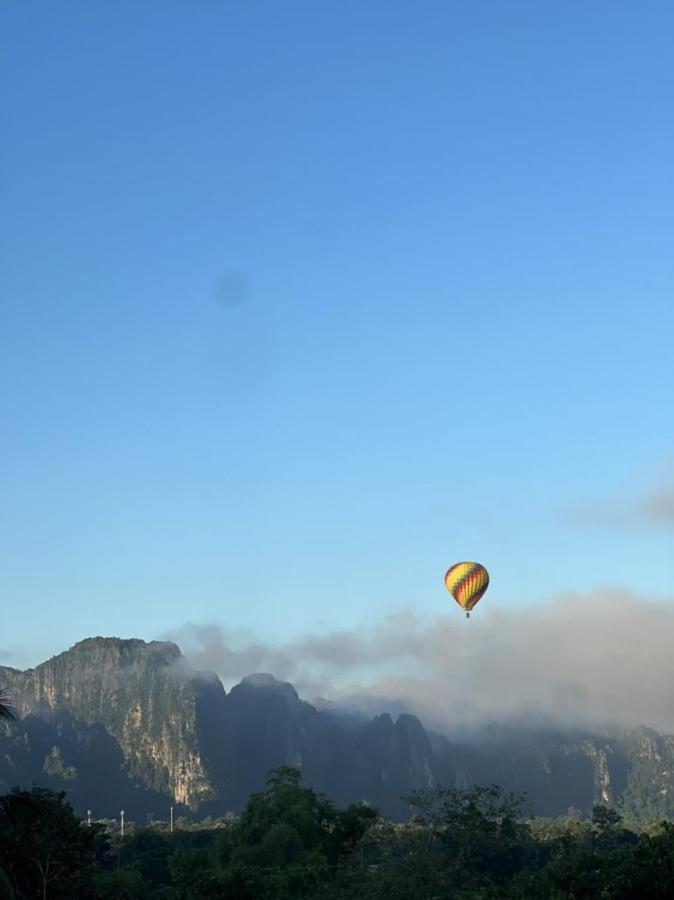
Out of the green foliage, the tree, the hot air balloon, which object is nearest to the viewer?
the tree

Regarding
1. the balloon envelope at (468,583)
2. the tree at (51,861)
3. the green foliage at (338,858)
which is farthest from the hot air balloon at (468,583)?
the tree at (51,861)

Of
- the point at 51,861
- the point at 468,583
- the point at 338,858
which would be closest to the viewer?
the point at 51,861

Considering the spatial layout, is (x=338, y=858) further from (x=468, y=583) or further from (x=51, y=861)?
(x=51, y=861)

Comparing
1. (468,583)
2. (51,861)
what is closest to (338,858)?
(468,583)

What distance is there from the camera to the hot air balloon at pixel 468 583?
82812 millimetres

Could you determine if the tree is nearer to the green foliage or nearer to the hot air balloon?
the green foliage

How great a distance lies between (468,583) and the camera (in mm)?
82875

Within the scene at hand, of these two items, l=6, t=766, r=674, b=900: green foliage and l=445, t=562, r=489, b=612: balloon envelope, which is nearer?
l=6, t=766, r=674, b=900: green foliage

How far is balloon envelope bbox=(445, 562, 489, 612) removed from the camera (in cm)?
8281

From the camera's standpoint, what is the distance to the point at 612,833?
92.2m

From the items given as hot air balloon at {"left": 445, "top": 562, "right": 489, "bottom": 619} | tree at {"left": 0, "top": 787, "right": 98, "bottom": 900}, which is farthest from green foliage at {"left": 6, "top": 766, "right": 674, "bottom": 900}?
hot air balloon at {"left": 445, "top": 562, "right": 489, "bottom": 619}

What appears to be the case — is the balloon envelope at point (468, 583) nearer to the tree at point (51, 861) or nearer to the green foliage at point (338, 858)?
the green foliage at point (338, 858)

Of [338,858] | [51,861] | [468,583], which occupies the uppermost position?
[468,583]

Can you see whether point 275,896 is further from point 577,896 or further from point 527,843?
point 527,843
